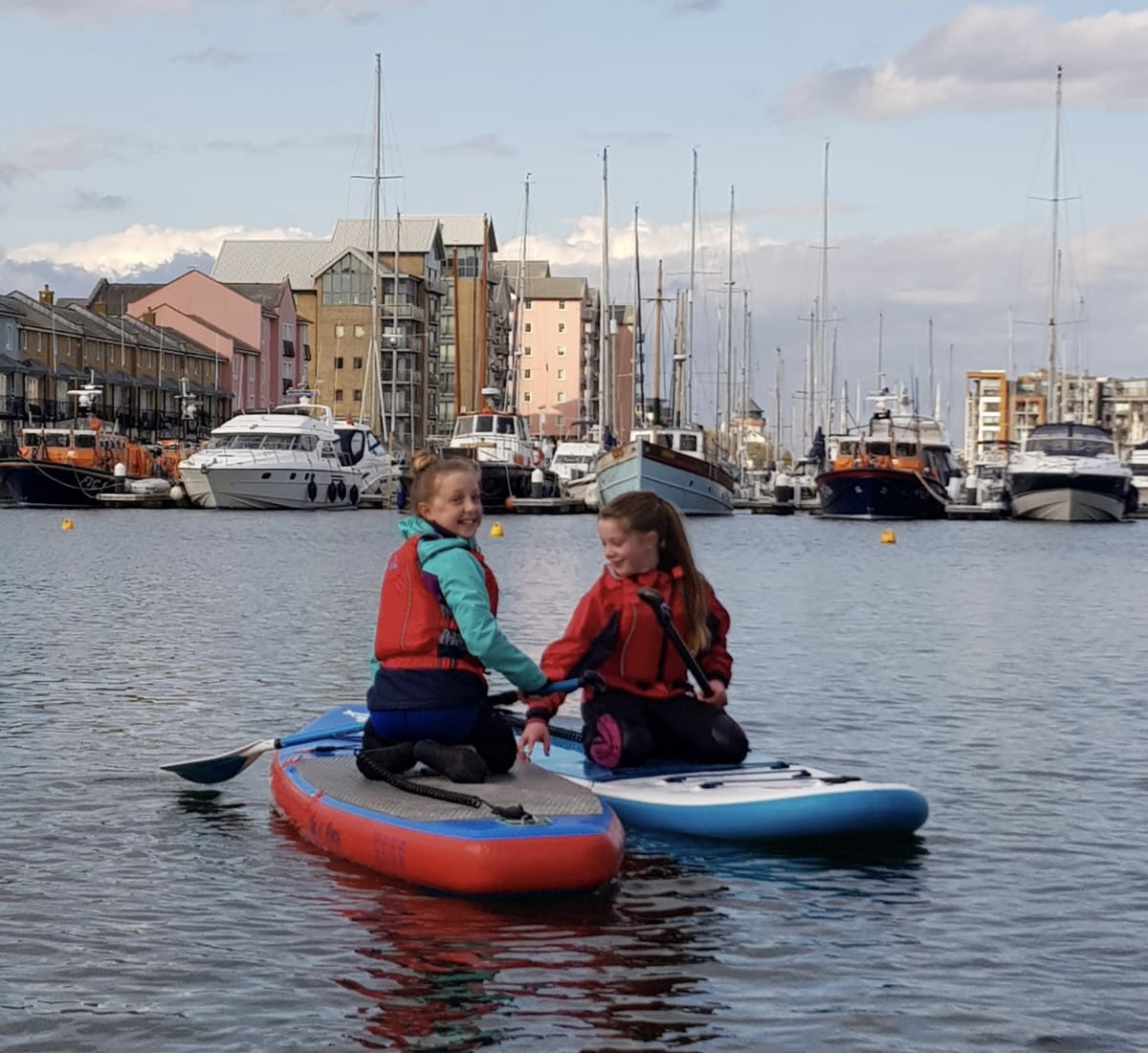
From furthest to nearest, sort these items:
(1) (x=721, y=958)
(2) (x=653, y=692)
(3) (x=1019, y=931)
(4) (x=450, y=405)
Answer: (4) (x=450, y=405) → (2) (x=653, y=692) → (3) (x=1019, y=931) → (1) (x=721, y=958)

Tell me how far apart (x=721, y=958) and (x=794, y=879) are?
157 cm

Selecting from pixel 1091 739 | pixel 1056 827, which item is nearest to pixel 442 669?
pixel 1056 827

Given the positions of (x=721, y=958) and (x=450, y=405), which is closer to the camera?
(x=721, y=958)

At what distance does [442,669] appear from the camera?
10016 millimetres

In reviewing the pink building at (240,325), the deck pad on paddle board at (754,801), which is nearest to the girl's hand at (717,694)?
the deck pad on paddle board at (754,801)

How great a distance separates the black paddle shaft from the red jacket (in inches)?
3.2

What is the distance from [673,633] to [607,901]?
183 centimetres

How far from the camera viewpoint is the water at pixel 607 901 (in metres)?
7.89

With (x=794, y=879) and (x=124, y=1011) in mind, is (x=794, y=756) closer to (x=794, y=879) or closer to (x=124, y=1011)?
(x=794, y=879)

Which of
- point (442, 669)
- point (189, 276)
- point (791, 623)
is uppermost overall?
point (189, 276)

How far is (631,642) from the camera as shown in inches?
440

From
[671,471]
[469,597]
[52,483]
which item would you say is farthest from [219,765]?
[52,483]

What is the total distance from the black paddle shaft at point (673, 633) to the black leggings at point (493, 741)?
1.12 m

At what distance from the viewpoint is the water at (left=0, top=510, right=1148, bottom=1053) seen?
7.89m
